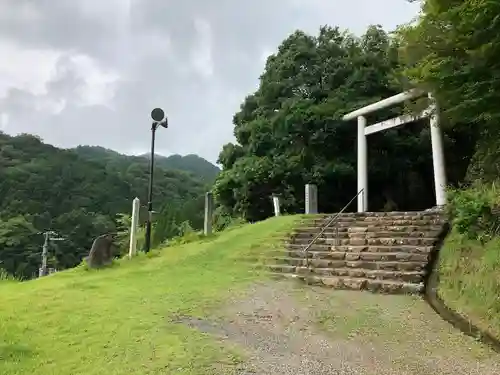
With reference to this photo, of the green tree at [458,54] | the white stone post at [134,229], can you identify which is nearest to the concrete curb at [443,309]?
the green tree at [458,54]

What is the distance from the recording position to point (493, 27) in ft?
20.2

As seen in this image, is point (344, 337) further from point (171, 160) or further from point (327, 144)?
point (171, 160)

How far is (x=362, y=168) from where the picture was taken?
14633 mm

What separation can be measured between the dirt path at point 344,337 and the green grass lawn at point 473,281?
396mm

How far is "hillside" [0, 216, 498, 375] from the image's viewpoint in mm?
4219

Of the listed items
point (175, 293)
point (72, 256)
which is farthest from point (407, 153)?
point (72, 256)

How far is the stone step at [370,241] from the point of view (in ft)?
28.3

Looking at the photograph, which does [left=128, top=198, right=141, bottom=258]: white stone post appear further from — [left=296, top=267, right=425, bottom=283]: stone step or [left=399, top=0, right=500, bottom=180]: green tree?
[left=399, top=0, right=500, bottom=180]: green tree

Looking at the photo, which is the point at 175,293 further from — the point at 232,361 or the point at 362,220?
the point at 362,220

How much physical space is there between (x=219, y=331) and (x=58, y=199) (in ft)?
107

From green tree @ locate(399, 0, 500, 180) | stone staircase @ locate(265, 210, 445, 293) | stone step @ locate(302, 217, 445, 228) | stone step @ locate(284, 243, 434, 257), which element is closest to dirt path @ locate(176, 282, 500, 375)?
stone staircase @ locate(265, 210, 445, 293)

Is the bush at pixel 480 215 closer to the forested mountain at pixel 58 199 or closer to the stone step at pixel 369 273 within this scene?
the stone step at pixel 369 273

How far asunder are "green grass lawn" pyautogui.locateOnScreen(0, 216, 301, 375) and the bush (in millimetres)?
3878

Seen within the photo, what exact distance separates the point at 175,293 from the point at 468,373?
4653 mm
